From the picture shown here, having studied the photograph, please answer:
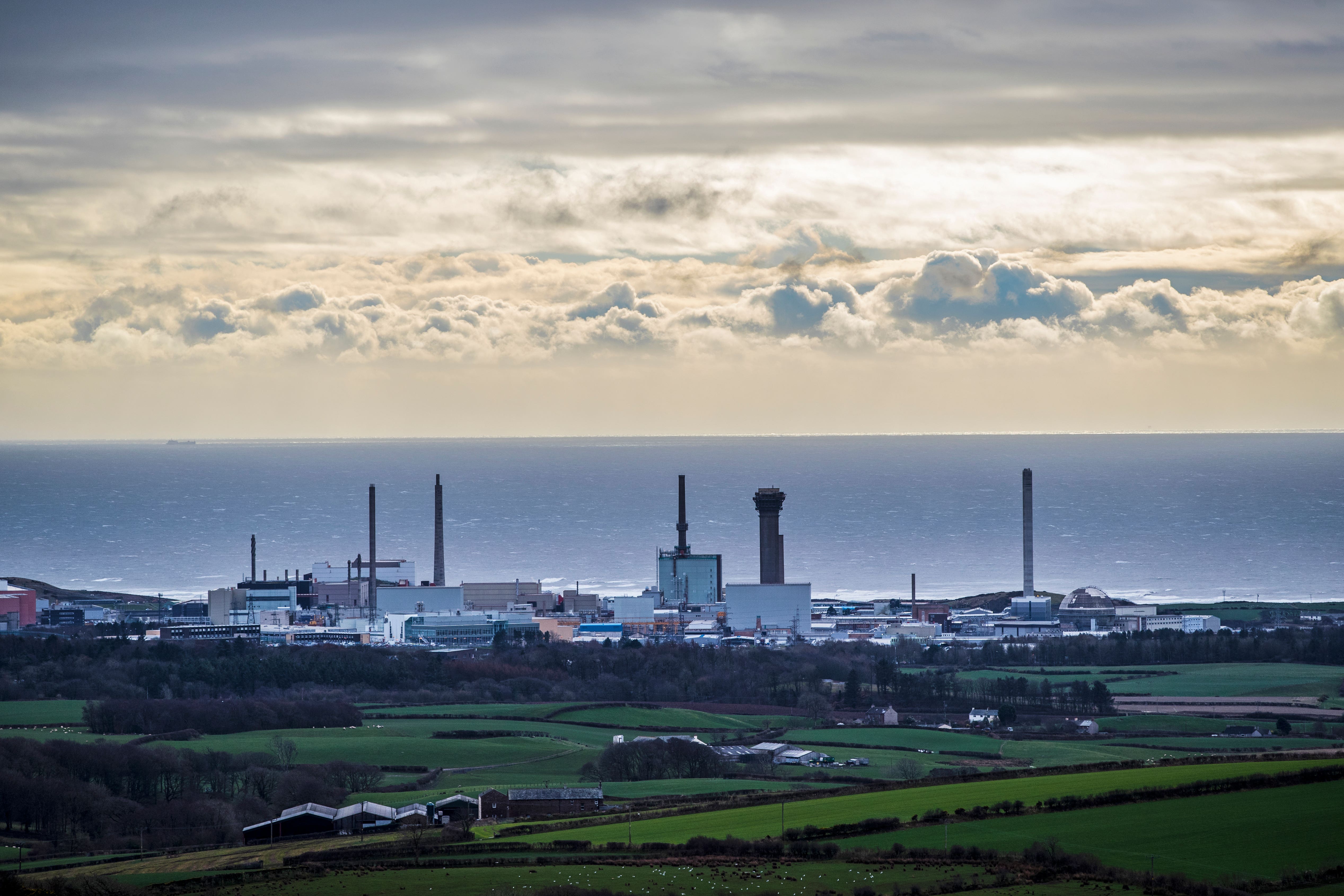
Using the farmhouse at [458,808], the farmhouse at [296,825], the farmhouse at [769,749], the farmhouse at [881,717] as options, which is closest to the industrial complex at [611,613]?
the farmhouse at [881,717]

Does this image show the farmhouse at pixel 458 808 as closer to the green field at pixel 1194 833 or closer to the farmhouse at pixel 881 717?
the green field at pixel 1194 833

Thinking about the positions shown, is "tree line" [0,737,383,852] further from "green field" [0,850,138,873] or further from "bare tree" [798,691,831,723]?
"bare tree" [798,691,831,723]

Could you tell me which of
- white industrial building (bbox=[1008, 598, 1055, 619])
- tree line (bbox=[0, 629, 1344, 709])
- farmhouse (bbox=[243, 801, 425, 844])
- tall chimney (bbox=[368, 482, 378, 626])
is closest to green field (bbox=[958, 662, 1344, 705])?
tree line (bbox=[0, 629, 1344, 709])

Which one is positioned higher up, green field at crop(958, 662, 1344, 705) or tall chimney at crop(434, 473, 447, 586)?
tall chimney at crop(434, 473, 447, 586)

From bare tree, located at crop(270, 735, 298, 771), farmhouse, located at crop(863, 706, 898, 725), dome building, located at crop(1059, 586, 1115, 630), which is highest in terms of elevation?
dome building, located at crop(1059, 586, 1115, 630)

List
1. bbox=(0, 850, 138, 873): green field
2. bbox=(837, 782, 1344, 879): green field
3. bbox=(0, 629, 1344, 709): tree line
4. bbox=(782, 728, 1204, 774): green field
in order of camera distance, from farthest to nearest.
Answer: bbox=(0, 629, 1344, 709): tree line < bbox=(782, 728, 1204, 774): green field < bbox=(0, 850, 138, 873): green field < bbox=(837, 782, 1344, 879): green field

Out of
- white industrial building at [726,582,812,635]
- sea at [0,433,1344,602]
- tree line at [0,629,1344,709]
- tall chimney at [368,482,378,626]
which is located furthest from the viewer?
sea at [0,433,1344,602]
